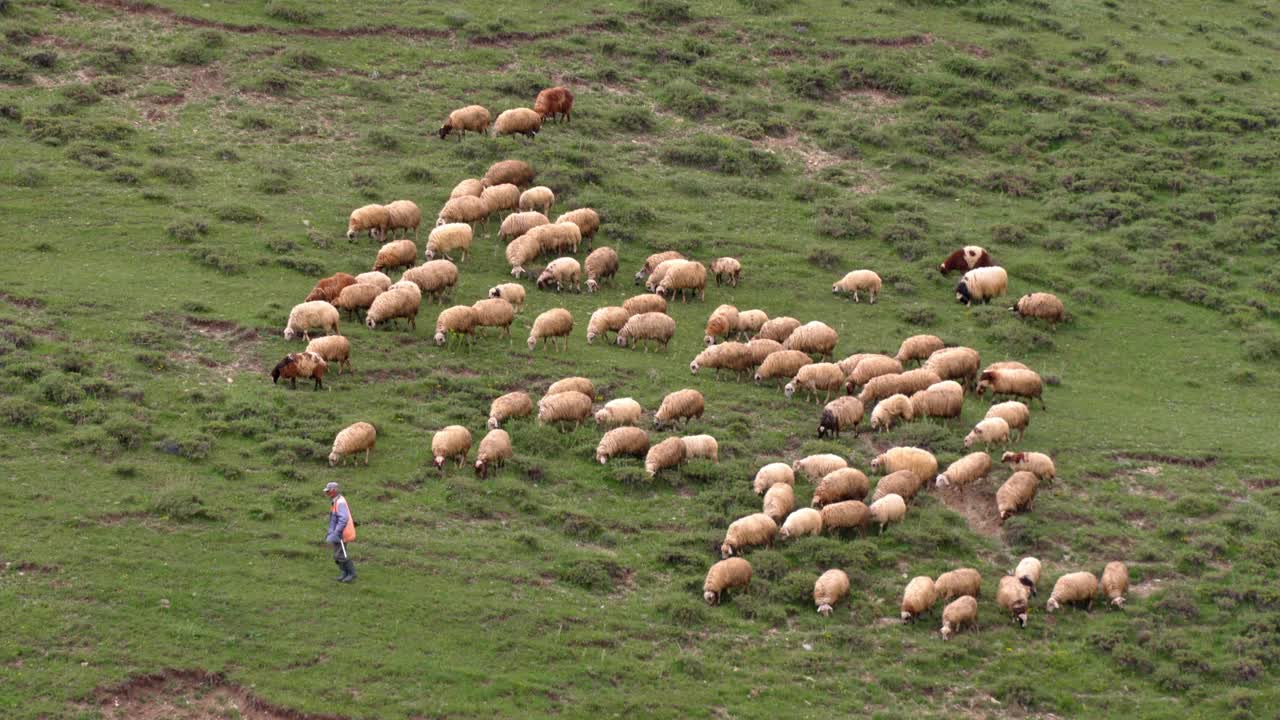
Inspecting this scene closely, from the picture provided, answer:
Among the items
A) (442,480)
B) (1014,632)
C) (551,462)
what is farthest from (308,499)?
(1014,632)

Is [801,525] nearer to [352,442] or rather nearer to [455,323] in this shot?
[352,442]

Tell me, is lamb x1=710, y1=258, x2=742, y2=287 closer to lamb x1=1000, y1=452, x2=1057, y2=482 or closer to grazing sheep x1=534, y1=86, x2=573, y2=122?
grazing sheep x1=534, y1=86, x2=573, y2=122

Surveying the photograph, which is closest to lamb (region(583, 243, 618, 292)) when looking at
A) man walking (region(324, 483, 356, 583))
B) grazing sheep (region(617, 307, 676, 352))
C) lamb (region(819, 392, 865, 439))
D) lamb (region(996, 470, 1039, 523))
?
grazing sheep (region(617, 307, 676, 352))

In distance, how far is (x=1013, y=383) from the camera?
2773cm

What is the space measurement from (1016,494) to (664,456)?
17.4 ft

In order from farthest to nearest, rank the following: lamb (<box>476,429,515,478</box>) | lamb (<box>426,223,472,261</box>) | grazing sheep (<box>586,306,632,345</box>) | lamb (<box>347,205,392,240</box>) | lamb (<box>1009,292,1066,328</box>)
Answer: lamb (<box>1009,292,1066,328</box>) → lamb (<box>347,205,392,240</box>) → lamb (<box>426,223,472,261</box>) → grazing sheep (<box>586,306,632,345</box>) → lamb (<box>476,429,515,478</box>)

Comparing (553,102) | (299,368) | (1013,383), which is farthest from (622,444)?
(553,102)

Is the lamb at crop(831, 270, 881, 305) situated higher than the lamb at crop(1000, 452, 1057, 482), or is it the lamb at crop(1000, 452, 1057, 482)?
the lamb at crop(831, 270, 881, 305)

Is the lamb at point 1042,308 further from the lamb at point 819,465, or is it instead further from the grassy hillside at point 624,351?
the lamb at point 819,465

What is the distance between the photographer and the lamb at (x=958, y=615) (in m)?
20.9

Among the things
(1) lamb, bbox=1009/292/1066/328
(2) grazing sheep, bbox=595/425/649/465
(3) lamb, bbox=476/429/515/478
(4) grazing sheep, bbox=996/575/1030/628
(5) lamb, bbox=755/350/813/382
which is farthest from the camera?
(1) lamb, bbox=1009/292/1066/328

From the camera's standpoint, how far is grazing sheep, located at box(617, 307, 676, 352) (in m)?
28.8

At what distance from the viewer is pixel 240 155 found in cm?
3462

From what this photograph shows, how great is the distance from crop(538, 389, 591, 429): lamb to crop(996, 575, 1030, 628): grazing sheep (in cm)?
727
